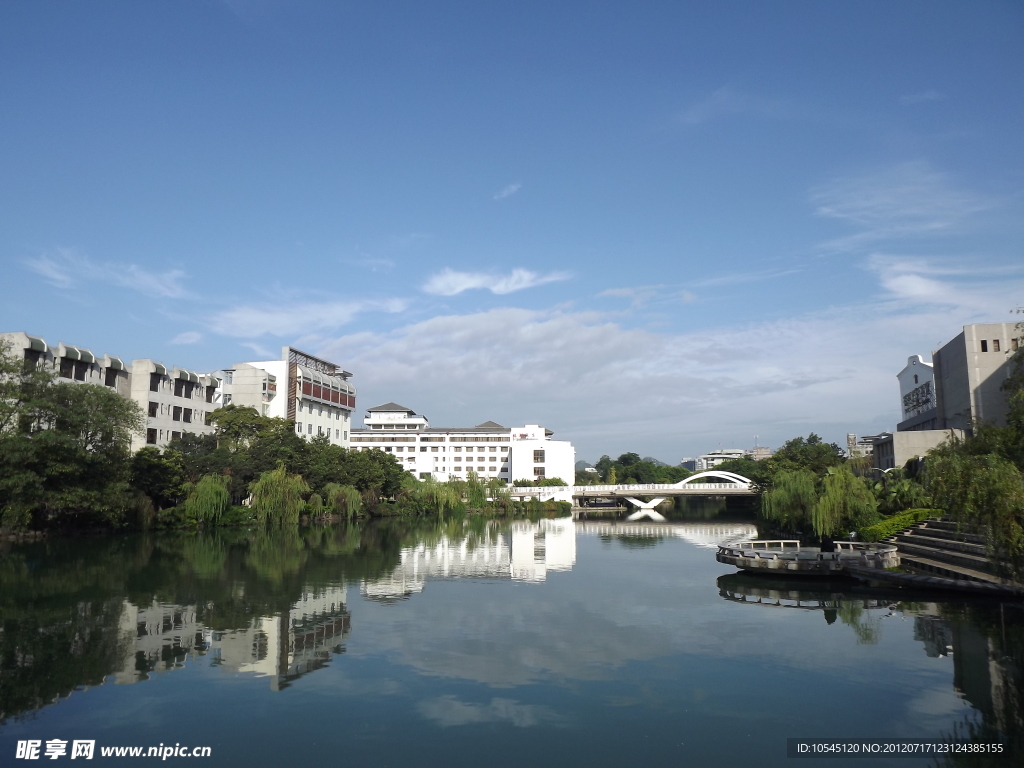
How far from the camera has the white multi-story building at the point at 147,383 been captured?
3688cm

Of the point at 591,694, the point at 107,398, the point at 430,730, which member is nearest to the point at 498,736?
the point at 430,730

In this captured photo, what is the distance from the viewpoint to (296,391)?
5700cm

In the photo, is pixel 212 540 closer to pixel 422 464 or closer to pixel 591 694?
pixel 591 694

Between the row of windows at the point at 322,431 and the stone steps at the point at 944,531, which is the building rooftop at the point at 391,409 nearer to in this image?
the row of windows at the point at 322,431

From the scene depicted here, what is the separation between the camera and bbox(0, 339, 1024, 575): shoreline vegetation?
36.1ft

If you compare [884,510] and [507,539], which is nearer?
[884,510]

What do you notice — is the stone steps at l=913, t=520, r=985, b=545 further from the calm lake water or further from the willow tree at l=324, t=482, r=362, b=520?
the willow tree at l=324, t=482, r=362, b=520

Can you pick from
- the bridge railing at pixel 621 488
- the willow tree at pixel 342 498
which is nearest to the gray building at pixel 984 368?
the bridge railing at pixel 621 488

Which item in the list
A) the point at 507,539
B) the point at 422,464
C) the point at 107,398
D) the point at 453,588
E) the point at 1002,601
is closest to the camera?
the point at 1002,601

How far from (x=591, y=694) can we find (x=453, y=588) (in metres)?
9.91

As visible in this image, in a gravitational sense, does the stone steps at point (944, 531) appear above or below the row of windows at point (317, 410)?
below

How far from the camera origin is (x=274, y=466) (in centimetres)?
4150

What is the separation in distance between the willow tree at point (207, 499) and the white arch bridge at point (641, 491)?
1319 inches

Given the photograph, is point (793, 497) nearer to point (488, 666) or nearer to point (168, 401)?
point (488, 666)
